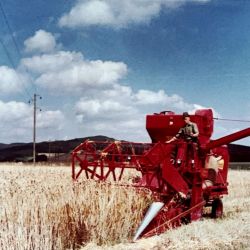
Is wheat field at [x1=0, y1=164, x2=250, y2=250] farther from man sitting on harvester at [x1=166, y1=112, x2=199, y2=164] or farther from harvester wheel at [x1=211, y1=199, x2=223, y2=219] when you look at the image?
harvester wheel at [x1=211, y1=199, x2=223, y2=219]

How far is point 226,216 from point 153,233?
11.3 feet

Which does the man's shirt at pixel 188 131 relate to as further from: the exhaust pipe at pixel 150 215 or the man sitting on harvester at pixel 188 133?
the exhaust pipe at pixel 150 215

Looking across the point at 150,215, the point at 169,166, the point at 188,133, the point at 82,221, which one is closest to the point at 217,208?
the point at 188,133

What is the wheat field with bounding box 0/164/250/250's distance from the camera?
7.52 metres

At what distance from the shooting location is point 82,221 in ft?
27.1

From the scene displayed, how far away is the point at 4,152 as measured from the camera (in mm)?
99438

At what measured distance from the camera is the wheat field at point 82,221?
7523mm

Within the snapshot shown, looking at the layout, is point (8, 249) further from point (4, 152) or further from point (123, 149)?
point (4, 152)

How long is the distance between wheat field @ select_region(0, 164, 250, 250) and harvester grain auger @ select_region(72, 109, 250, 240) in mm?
395

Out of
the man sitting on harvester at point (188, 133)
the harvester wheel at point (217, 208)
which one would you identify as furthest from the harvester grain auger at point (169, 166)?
the man sitting on harvester at point (188, 133)

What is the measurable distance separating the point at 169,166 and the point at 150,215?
1236 millimetres

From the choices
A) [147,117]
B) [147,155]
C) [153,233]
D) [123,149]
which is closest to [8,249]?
[153,233]

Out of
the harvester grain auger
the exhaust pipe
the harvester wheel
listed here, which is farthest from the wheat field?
the harvester wheel

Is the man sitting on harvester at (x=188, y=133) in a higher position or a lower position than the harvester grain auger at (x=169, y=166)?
higher
